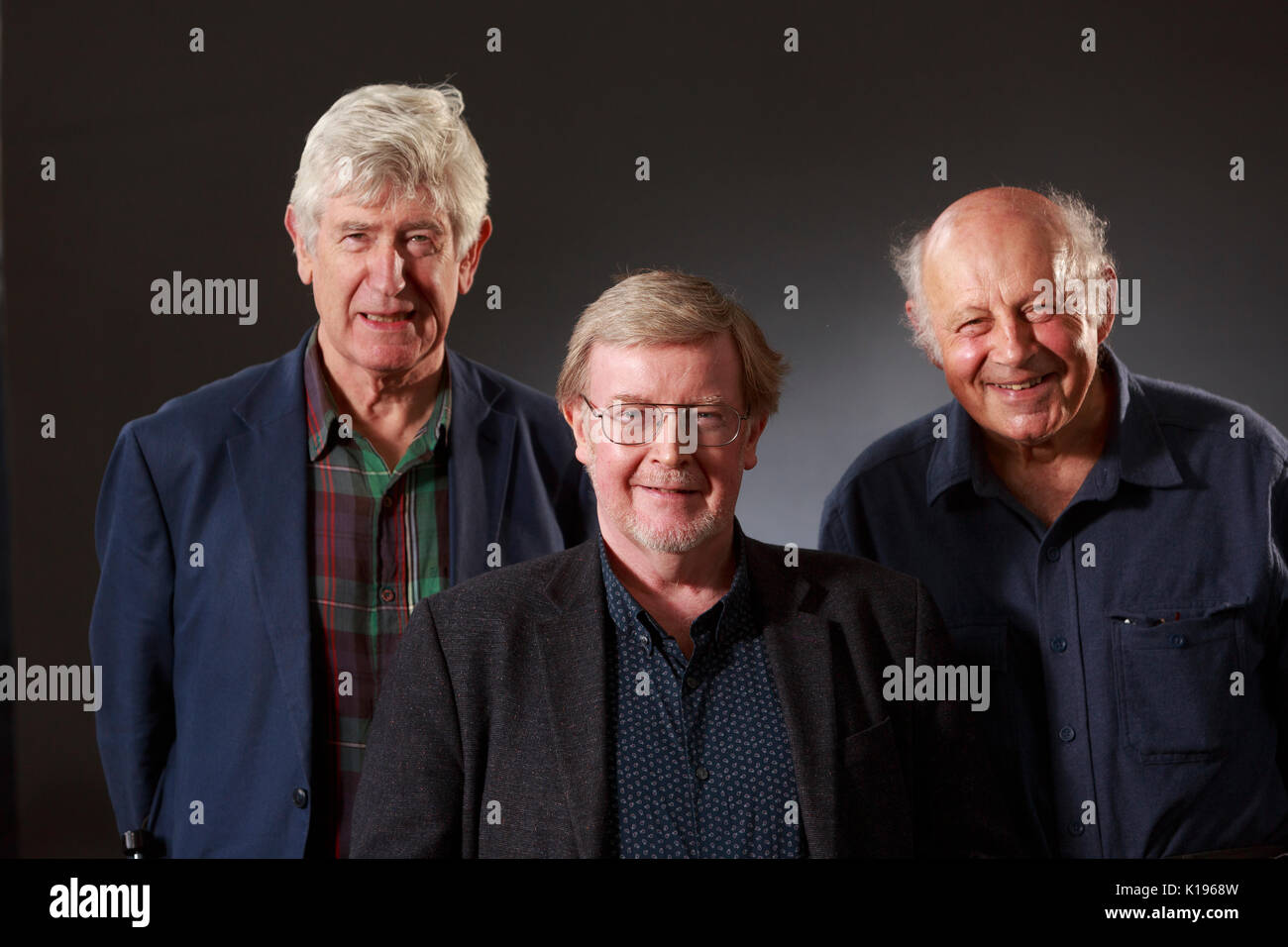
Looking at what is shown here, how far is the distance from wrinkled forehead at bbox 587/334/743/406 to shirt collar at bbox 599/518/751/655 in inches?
12.6

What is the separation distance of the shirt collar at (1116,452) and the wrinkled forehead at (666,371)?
2.22ft

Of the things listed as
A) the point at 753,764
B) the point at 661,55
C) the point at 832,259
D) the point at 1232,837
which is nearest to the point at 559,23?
the point at 661,55

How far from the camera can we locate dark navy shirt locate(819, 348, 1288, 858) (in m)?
2.55

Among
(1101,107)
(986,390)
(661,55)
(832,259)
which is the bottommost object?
(986,390)

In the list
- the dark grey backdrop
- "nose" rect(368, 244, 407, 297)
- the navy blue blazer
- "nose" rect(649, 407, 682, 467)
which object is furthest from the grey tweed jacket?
"nose" rect(368, 244, 407, 297)

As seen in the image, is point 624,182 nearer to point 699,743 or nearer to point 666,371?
point 666,371

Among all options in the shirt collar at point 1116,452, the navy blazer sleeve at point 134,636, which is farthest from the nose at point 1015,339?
the navy blazer sleeve at point 134,636

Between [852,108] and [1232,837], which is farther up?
[852,108]

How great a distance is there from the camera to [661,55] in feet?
9.30

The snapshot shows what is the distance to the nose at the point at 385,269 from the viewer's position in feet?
8.20

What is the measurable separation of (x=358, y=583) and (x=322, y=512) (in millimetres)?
175

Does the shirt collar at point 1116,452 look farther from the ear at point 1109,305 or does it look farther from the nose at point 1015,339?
the nose at point 1015,339
